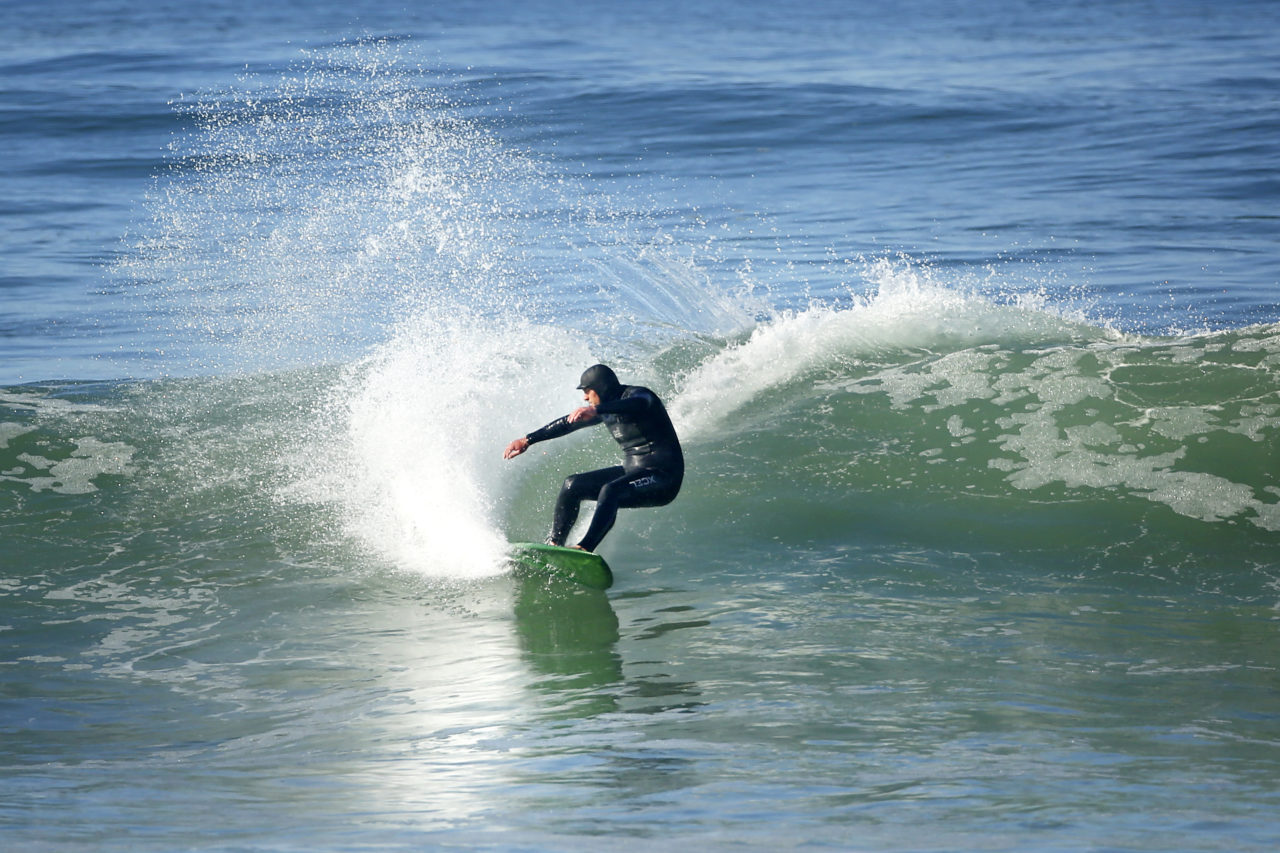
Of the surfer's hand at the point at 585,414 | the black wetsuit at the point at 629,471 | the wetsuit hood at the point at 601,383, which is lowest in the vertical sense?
the black wetsuit at the point at 629,471

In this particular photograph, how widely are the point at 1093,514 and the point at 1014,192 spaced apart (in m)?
15.5

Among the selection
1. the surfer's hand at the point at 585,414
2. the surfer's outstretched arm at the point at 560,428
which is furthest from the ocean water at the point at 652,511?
the surfer's hand at the point at 585,414

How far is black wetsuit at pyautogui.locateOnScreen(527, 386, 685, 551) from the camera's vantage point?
27.0ft

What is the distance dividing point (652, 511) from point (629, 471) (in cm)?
196

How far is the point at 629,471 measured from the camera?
8.39 metres

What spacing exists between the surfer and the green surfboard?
0.10 m

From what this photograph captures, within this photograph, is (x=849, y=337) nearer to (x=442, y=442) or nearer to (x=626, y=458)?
(x=442, y=442)

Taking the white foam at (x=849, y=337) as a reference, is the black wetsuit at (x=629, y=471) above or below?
below

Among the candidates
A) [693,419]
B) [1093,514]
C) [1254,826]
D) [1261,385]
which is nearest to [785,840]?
[1254,826]

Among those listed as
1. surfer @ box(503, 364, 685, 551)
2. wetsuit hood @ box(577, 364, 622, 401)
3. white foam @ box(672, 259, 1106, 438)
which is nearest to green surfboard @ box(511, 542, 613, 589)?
surfer @ box(503, 364, 685, 551)

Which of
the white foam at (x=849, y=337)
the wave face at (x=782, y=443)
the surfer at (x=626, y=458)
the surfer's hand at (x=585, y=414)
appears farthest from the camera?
the white foam at (x=849, y=337)

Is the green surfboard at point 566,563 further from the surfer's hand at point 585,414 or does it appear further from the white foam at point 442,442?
the surfer's hand at point 585,414

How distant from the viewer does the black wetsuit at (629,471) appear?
8.23m

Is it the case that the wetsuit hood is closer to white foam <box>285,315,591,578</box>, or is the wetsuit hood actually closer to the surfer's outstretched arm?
the surfer's outstretched arm
